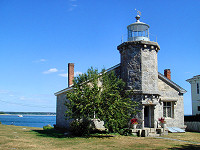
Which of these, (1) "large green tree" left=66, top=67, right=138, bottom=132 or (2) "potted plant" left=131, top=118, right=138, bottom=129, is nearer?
(1) "large green tree" left=66, top=67, right=138, bottom=132

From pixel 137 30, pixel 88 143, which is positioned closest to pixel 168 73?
pixel 137 30

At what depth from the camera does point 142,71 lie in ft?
64.2

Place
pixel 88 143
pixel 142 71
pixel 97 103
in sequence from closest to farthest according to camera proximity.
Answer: pixel 88 143 < pixel 97 103 < pixel 142 71

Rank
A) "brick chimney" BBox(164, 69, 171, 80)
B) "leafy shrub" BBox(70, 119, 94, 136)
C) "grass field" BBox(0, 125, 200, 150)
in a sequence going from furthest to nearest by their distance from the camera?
"brick chimney" BBox(164, 69, 171, 80) → "leafy shrub" BBox(70, 119, 94, 136) → "grass field" BBox(0, 125, 200, 150)

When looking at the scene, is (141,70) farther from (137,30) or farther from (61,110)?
(61,110)

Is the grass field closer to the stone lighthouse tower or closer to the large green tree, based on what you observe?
the large green tree

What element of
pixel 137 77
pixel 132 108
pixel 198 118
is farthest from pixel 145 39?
pixel 198 118

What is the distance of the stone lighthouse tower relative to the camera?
19.3m

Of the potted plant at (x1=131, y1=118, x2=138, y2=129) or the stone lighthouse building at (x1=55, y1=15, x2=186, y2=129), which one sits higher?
the stone lighthouse building at (x1=55, y1=15, x2=186, y2=129)

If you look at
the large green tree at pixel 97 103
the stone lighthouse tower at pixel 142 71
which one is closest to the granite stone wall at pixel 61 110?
the large green tree at pixel 97 103

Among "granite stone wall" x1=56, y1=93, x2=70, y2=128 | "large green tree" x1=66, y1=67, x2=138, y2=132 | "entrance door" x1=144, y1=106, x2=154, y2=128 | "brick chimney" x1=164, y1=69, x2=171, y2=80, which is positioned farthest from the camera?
"brick chimney" x1=164, y1=69, x2=171, y2=80

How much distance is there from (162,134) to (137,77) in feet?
16.5

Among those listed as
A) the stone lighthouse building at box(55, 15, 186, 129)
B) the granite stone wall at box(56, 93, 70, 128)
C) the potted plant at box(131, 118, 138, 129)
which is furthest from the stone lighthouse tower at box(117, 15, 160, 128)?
the granite stone wall at box(56, 93, 70, 128)

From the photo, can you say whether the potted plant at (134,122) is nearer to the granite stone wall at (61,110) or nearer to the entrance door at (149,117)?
the entrance door at (149,117)
